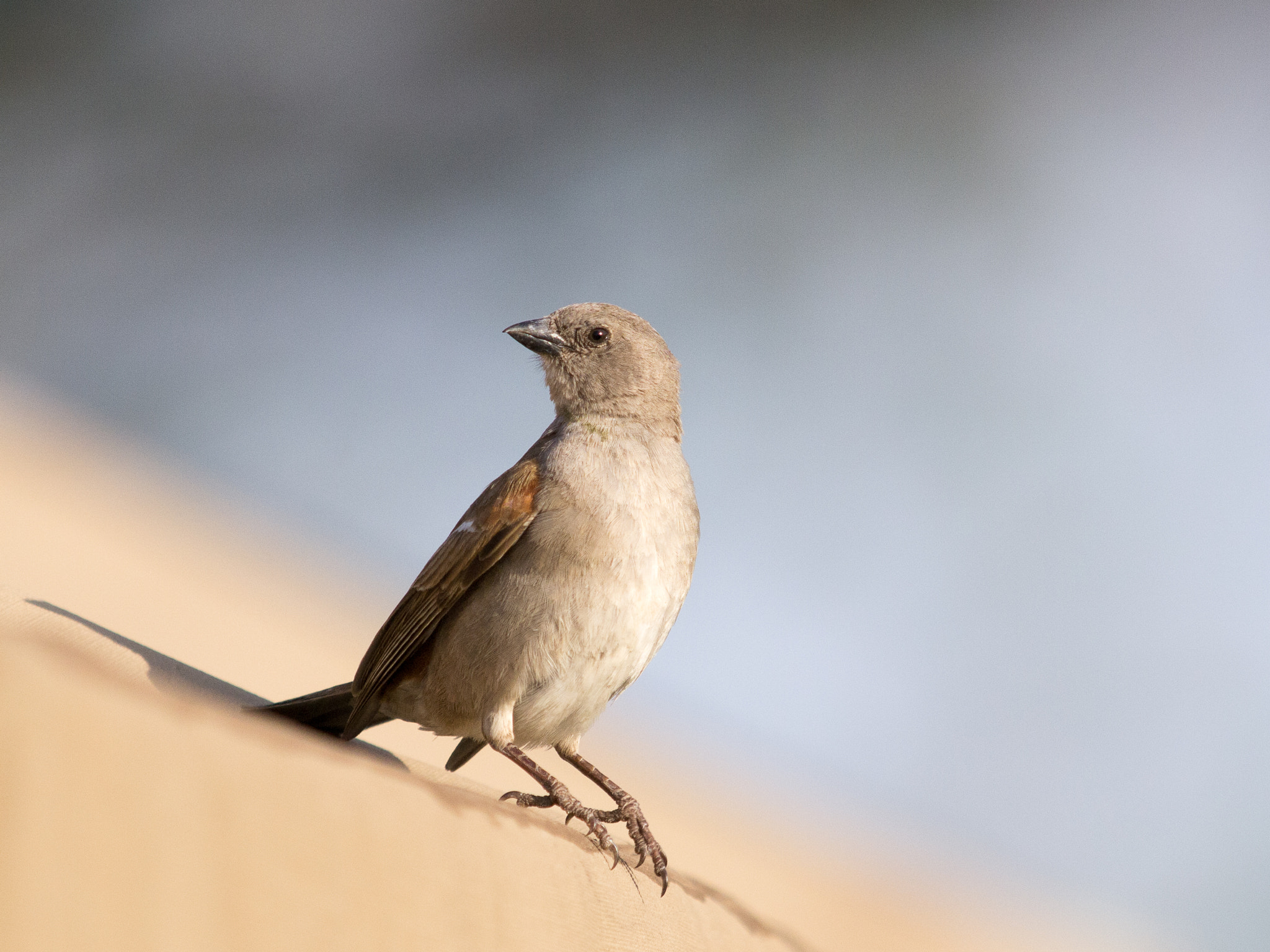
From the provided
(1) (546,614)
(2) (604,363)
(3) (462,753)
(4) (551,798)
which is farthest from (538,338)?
(4) (551,798)

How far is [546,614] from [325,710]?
0.56 metres

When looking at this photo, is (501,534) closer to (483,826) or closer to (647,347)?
(647,347)

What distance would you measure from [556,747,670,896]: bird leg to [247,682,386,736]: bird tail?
0.48 m

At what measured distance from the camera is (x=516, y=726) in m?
2.27

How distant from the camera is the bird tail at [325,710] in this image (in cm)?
227

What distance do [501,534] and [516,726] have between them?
400 mm

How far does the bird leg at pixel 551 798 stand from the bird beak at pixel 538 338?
104cm

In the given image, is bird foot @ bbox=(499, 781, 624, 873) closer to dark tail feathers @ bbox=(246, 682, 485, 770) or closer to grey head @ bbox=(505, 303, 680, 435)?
dark tail feathers @ bbox=(246, 682, 485, 770)

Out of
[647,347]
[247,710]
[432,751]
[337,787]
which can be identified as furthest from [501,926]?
[432,751]

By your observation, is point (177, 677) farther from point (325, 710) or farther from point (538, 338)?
point (538, 338)

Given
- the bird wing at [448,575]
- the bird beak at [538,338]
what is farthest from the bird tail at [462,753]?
the bird beak at [538,338]

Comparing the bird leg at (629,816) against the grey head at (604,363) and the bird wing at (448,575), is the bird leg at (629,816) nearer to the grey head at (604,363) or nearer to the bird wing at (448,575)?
the bird wing at (448,575)

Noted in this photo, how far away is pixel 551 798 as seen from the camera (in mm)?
2158

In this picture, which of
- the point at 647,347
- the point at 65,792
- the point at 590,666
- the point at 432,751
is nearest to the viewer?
the point at 65,792
